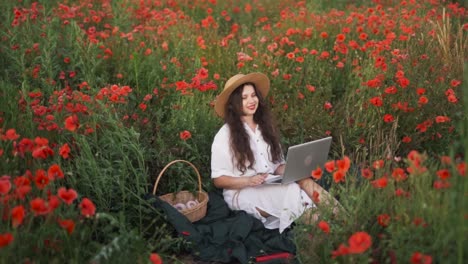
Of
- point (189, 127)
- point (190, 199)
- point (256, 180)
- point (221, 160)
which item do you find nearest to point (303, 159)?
point (256, 180)

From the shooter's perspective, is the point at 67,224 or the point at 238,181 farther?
the point at 238,181

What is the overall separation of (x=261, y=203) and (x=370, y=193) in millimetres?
1193

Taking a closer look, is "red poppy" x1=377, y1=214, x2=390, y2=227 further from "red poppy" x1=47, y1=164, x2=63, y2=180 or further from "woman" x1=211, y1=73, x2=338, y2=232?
"red poppy" x1=47, y1=164, x2=63, y2=180

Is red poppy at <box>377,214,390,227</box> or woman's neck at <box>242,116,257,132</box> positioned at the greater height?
woman's neck at <box>242,116,257,132</box>

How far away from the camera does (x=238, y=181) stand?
13.6ft

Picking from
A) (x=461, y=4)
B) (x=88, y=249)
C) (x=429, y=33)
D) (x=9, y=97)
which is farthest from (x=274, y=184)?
(x=461, y=4)

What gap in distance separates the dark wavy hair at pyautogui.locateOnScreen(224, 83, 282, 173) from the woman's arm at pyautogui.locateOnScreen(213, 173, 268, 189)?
0.11 m

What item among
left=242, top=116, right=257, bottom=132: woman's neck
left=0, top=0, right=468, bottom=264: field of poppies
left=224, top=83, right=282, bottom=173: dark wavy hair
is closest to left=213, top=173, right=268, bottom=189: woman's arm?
left=224, top=83, right=282, bottom=173: dark wavy hair

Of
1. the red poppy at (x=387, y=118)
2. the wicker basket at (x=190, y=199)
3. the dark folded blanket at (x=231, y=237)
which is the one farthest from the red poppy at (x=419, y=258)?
the red poppy at (x=387, y=118)

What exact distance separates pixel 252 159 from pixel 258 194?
25cm

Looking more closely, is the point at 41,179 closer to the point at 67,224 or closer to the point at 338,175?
Answer: the point at 67,224

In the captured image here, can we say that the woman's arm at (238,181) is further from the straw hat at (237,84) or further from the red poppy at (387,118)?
the red poppy at (387,118)

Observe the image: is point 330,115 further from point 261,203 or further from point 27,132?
point 27,132

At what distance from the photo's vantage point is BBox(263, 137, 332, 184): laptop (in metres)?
3.80
